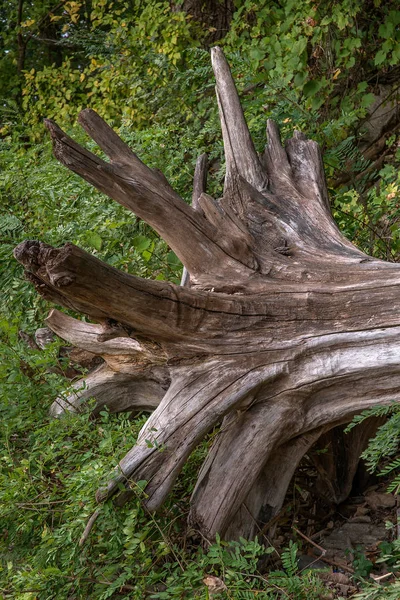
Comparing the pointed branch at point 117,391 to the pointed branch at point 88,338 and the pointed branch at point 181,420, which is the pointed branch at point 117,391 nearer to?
the pointed branch at point 88,338

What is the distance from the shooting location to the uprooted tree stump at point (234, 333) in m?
3.13

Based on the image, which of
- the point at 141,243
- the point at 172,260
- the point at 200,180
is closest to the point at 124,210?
the point at 141,243

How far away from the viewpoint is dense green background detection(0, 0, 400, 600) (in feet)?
9.68

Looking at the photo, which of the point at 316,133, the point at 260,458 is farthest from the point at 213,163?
the point at 260,458

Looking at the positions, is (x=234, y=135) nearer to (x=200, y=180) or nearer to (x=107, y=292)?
(x=200, y=180)

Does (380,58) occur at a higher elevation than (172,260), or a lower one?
higher

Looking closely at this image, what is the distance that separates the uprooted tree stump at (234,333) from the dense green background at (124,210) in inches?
9.1

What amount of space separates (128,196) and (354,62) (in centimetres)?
450

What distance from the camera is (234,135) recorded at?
174 inches

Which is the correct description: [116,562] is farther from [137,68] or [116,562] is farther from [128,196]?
[137,68]

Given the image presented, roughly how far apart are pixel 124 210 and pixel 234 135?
3.88 feet

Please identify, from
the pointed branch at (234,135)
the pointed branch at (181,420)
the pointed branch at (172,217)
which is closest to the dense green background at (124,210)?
the pointed branch at (181,420)

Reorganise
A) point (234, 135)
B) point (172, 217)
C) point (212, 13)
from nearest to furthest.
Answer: point (172, 217), point (234, 135), point (212, 13)

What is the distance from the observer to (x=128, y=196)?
3.61 meters
